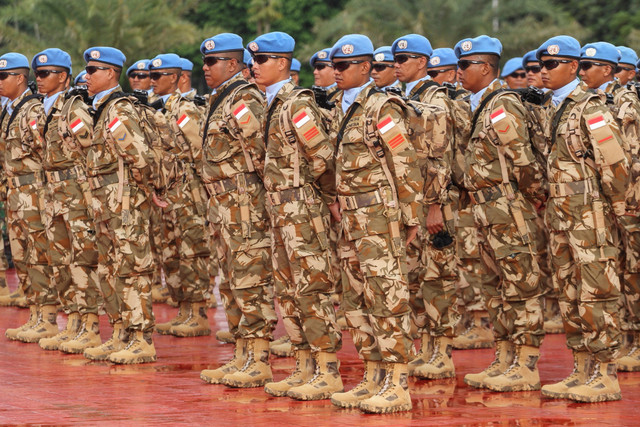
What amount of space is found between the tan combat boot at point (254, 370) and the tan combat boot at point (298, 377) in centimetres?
30

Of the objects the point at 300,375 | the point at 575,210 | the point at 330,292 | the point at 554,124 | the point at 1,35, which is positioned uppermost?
the point at 1,35

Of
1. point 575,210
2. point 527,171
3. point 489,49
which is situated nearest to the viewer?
point 575,210

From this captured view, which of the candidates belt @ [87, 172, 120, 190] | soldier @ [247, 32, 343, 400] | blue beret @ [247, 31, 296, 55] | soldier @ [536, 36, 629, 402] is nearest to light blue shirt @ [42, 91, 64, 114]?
belt @ [87, 172, 120, 190]

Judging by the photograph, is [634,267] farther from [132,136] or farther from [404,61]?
[132,136]

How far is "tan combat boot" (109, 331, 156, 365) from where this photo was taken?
370 inches

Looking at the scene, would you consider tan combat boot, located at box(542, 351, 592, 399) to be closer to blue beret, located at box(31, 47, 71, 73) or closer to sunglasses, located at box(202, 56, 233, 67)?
sunglasses, located at box(202, 56, 233, 67)

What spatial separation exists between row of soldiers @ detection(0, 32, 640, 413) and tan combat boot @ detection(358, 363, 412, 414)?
1 cm

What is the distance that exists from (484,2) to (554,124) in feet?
69.6

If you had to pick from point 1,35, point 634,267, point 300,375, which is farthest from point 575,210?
point 1,35

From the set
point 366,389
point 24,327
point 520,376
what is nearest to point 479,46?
point 520,376

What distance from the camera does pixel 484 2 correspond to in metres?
28.4

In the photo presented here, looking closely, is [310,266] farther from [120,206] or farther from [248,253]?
[120,206]

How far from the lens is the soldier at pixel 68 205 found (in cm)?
971

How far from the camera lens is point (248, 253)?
8.34 meters
